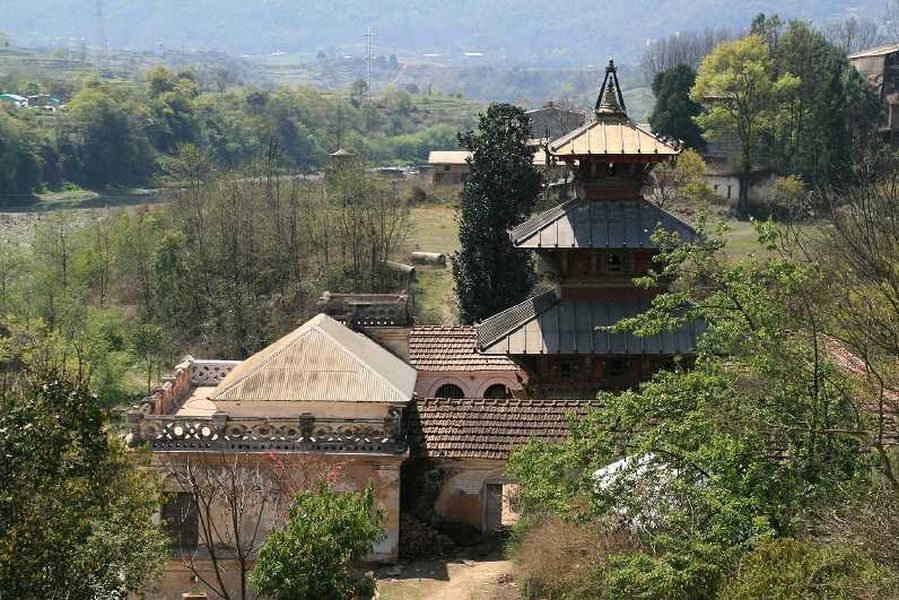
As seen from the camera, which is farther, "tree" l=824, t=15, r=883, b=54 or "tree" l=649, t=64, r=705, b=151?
"tree" l=824, t=15, r=883, b=54

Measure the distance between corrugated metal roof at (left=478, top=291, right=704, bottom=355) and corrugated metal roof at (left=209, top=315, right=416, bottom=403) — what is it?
7.86 feet

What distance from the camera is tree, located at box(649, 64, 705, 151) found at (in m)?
72.5

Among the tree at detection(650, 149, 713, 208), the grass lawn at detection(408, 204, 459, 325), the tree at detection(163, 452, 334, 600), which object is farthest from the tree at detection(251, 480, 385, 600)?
the tree at detection(650, 149, 713, 208)

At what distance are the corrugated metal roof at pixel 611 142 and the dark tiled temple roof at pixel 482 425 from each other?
5.27 metres

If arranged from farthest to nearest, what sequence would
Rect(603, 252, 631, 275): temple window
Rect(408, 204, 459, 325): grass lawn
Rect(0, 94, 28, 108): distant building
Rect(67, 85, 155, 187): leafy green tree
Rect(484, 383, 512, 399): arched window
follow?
1. Rect(0, 94, 28, 108): distant building
2. Rect(67, 85, 155, 187): leafy green tree
3. Rect(408, 204, 459, 325): grass lawn
4. Rect(484, 383, 512, 399): arched window
5. Rect(603, 252, 631, 275): temple window

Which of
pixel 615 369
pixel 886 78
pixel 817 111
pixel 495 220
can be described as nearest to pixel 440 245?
pixel 495 220

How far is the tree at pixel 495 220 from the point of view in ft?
134

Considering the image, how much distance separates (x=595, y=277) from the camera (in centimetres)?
2697

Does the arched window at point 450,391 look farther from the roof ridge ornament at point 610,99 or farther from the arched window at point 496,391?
the roof ridge ornament at point 610,99

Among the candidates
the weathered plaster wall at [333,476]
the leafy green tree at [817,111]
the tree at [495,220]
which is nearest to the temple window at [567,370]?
the weathered plaster wall at [333,476]

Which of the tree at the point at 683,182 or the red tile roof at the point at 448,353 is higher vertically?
the tree at the point at 683,182

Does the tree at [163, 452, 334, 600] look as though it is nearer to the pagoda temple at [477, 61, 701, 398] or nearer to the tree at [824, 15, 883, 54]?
the pagoda temple at [477, 61, 701, 398]

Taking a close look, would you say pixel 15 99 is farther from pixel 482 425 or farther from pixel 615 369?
pixel 482 425

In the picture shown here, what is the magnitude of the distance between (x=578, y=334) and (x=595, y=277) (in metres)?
1.42
